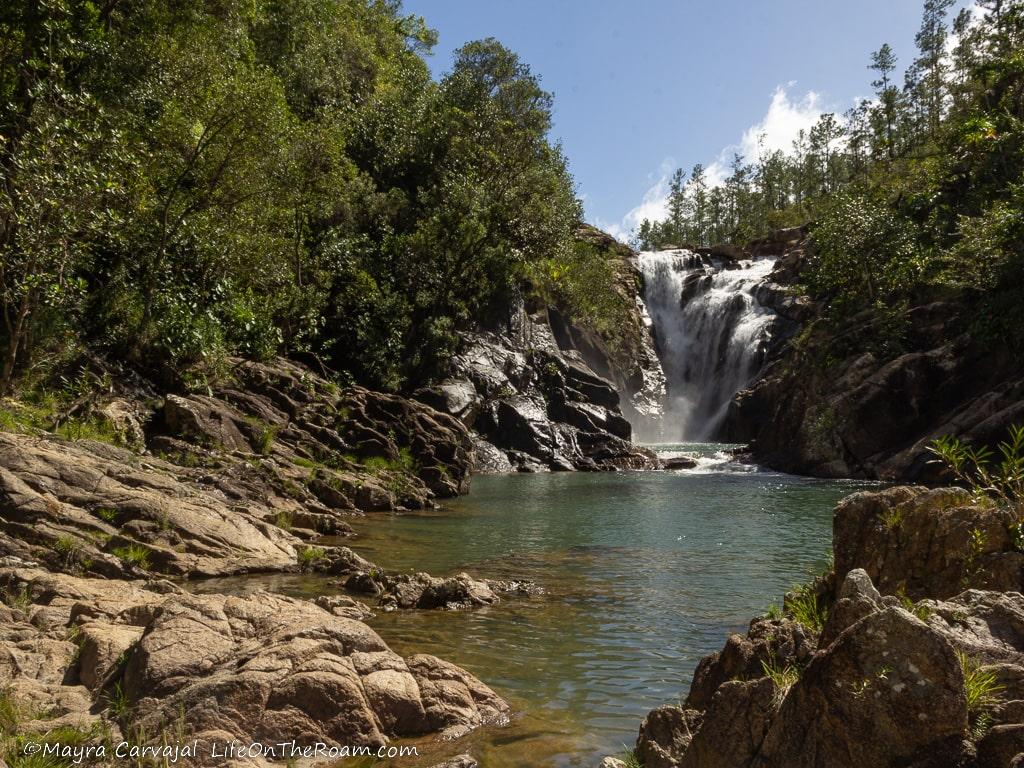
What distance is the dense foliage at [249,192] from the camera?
1648 centimetres

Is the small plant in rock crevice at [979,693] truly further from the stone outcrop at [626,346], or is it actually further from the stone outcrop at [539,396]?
the stone outcrop at [626,346]

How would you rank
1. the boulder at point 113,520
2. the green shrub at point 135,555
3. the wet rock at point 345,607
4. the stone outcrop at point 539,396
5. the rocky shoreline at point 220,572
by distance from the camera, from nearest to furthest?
the rocky shoreline at point 220,572 → the wet rock at point 345,607 → the boulder at point 113,520 → the green shrub at point 135,555 → the stone outcrop at point 539,396

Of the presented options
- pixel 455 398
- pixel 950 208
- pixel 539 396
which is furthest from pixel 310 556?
pixel 950 208

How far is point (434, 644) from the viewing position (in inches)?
359

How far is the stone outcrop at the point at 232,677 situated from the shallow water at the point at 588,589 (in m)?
0.49

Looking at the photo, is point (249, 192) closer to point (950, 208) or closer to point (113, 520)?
point (113, 520)

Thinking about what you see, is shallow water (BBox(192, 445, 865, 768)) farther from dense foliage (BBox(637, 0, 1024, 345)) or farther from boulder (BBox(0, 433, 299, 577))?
dense foliage (BBox(637, 0, 1024, 345))

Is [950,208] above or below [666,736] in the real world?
above

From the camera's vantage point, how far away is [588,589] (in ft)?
41.2

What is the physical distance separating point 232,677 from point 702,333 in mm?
54145

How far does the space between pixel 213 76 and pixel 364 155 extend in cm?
1912

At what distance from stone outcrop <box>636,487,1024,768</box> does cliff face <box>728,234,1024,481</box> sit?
23.8 metres

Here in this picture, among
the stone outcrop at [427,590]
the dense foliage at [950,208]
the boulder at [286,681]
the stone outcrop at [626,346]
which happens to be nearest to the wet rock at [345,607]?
the stone outcrop at [427,590]

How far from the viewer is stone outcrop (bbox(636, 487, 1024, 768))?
3.44 meters
